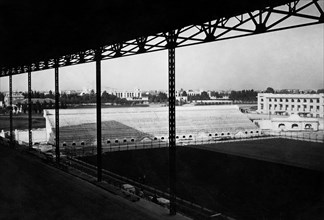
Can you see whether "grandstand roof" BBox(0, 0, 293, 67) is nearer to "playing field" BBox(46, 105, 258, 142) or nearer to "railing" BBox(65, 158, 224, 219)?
"railing" BBox(65, 158, 224, 219)

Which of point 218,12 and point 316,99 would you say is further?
point 316,99

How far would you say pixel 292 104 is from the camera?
74.1 metres

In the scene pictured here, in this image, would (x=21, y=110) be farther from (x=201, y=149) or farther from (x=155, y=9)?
(x=155, y=9)

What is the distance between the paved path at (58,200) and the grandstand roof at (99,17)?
203 inches

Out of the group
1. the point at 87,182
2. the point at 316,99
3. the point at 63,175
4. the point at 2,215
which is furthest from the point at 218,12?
the point at 316,99

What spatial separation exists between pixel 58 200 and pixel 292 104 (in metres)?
71.1

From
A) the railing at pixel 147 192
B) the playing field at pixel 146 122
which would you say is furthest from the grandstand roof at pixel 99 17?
the playing field at pixel 146 122

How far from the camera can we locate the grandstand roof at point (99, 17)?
7082 millimetres

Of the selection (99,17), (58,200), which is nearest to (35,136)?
(58,200)

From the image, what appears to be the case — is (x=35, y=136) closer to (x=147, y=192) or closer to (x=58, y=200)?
(x=147, y=192)

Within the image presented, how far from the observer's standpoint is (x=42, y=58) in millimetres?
16125

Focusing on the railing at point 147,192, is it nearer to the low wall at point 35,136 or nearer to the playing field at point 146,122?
the playing field at point 146,122

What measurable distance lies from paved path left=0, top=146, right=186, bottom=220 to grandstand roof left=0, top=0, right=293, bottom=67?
16.9 ft

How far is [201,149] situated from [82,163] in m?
12.7
